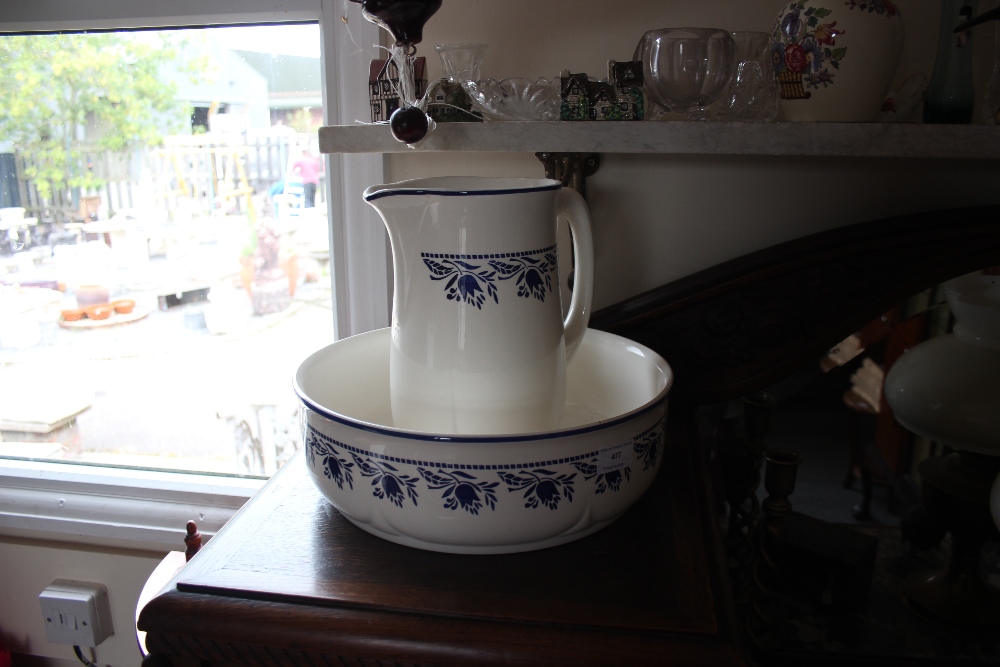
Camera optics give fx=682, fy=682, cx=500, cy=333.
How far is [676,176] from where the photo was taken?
814mm

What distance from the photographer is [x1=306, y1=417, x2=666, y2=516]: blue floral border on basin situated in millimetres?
449

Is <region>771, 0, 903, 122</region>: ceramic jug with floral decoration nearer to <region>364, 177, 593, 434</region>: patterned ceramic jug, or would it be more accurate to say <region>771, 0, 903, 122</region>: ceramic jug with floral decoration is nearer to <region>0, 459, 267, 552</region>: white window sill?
<region>364, 177, 593, 434</region>: patterned ceramic jug

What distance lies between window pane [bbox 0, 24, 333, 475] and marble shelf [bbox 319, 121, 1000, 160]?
42 cm

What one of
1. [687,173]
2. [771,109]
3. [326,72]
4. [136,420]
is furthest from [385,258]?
[136,420]

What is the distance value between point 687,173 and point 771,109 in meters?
0.14

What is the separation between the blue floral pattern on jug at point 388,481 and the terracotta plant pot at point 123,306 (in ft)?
2.89

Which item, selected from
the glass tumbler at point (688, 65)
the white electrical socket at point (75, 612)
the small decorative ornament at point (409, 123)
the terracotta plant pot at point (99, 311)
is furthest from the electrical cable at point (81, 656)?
the glass tumbler at point (688, 65)

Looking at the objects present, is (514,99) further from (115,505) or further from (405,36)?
(115,505)

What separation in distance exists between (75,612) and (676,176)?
1157 millimetres

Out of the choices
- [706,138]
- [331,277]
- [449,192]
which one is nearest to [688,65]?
[706,138]

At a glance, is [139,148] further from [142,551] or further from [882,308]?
[882,308]

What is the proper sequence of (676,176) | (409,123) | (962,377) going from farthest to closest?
(676,176)
(962,377)
(409,123)

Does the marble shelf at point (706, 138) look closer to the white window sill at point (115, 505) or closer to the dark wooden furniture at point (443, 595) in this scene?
→ the dark wooden furniture at point (443, 595)

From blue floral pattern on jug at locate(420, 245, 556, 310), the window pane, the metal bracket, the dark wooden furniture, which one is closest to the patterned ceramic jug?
blue floral pattern on jug at locate(420, 245, 556, 310)
